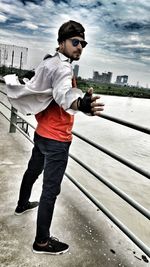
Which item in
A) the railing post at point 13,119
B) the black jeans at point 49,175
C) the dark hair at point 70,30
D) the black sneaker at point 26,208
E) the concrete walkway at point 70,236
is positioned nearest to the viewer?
the dark hair at point 70,30

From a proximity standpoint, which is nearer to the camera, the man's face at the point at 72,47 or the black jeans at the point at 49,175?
the man's face at the point at 72,47

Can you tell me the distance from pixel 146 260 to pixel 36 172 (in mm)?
1006

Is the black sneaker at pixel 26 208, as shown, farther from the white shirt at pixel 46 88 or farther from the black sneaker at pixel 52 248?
the white shirt at pixel 46 88

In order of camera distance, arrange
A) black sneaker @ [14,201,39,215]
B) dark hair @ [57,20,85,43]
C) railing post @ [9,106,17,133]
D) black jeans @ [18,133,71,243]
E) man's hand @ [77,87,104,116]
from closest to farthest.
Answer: man's hand @ [77,87,104,116], dark hair @ [57,20,85,43], black jeans @ [18,133,71,243], black sneaker @ [14,201,39,215], railing post @ [9,106,17,133]

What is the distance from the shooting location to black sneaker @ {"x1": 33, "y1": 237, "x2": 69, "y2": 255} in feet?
6.14

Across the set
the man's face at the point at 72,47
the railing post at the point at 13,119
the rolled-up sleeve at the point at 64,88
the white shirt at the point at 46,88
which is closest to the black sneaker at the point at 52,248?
the white shirt at the point at 46,88

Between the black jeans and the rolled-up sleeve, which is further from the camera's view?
the black jeans

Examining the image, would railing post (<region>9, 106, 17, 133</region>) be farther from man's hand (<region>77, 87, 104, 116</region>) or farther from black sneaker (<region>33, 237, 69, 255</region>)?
man's hand (<region>77, 87, 104, 116</region>)

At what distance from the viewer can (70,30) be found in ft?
5.13

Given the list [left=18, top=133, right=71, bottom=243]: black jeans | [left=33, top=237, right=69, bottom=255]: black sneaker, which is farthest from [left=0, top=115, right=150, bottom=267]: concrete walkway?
[left=18, top=133, right=71, bottom=243]: black jeans

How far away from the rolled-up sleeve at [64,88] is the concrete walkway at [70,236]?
1.06m

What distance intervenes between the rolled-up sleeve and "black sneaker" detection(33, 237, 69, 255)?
1021 mm

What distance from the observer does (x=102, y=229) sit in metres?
2.24

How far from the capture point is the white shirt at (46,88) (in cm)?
139
